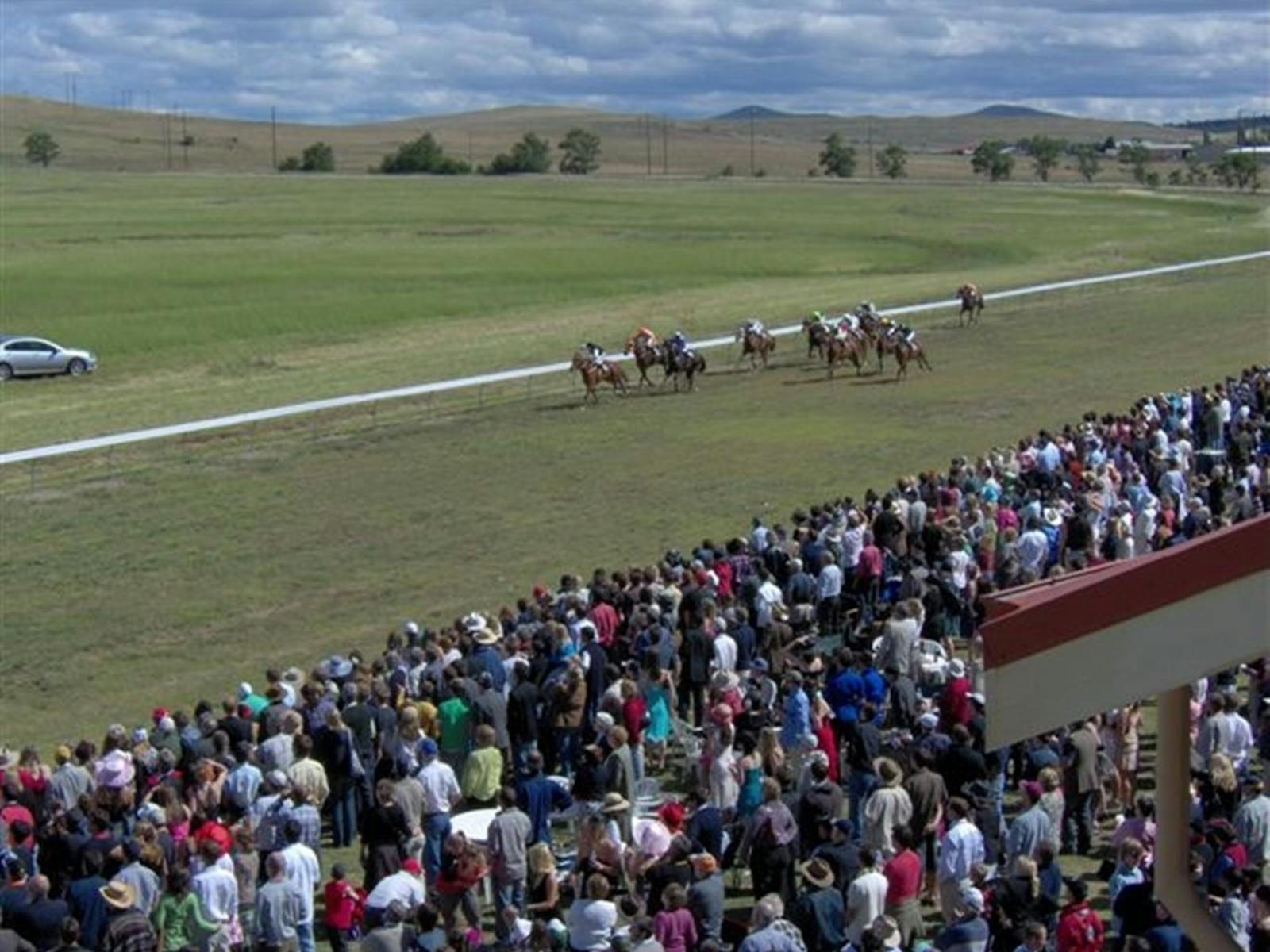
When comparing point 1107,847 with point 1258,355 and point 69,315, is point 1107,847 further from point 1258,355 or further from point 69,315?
→ point 69,315

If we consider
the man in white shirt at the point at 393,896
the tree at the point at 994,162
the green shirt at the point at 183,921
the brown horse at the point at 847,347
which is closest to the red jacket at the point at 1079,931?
the man in white shirt at the point at 393,896

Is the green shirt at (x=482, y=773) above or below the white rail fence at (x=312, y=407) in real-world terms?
above

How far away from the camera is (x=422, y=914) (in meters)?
9.66

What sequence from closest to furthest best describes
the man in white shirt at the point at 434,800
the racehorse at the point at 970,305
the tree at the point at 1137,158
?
1. the man in white shirt at the point at 434,800
2. the racehorse at the point at 970,305
3. the tree at the point at 1137,158

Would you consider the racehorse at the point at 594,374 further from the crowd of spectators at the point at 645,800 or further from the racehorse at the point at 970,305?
the crowd of spectators at the point at 645,800

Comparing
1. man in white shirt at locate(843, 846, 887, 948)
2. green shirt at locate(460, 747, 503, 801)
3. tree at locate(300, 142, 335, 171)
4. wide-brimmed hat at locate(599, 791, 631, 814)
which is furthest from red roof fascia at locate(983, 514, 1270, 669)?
tree at locate(300, 142, 335, 171)

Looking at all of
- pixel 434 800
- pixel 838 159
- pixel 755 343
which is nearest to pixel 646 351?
pixel 755 343

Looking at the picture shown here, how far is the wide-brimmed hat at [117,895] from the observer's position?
34.3 feet

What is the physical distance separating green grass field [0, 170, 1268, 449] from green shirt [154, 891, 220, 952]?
2649cm

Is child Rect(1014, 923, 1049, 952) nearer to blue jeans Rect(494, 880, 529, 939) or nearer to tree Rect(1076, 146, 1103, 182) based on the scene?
blue jeans Rect(494, 880, 529, 939)

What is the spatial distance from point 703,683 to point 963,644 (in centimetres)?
308

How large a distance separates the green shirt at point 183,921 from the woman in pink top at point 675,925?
2.55 meters

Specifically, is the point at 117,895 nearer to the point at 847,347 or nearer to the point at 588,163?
the point at 847,347

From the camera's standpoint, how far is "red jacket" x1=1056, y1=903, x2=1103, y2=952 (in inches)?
360
